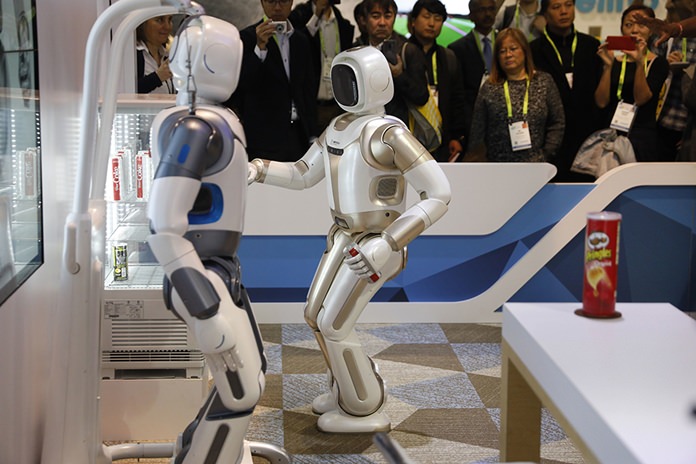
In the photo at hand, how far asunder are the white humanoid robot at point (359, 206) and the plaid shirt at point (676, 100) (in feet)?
10.6

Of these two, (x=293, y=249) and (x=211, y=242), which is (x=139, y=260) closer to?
(x=211, y=242)

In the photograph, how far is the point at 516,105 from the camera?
19.5ft

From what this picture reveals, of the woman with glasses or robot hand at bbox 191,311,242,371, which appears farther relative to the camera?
the woman with glasses

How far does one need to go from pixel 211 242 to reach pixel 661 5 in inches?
194

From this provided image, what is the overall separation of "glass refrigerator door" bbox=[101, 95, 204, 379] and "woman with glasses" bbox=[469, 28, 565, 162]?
2.50m

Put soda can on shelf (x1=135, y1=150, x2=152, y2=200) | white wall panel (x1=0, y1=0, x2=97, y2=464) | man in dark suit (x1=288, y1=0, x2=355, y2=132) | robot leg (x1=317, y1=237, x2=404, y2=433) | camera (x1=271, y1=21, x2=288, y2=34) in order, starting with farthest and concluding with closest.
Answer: man in dark suit (x1=288, y1=0, x2=355, y2=132) < camera (x1=271, y1=21, x2=288, y2=34) < soda can on shelf (x1=135, y1=150, x2=152, y2=200) < robot leg (x1=317, y1=237, x2=404, y2=433) < white wall panel (x1=0, y1=0, x2=97, y2=464)

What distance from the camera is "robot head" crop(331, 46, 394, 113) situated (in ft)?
12.1

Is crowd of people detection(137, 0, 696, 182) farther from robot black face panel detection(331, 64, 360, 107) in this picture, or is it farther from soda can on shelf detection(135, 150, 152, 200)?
robot black face panel detection(331, 64, 360, 107)

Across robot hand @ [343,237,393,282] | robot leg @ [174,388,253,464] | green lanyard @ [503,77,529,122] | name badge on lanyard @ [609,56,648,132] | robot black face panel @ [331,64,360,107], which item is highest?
robot black face panel @ [331,64,360,107]

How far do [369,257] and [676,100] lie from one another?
3.64 m

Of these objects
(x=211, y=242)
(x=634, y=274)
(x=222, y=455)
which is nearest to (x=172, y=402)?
(x=222, y=455)

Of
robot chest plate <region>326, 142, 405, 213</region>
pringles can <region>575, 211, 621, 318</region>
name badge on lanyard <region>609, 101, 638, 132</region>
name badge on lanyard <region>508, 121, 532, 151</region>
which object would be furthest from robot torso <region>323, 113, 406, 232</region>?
name badge on lanyard <region>609, 101, 638, 132</region>

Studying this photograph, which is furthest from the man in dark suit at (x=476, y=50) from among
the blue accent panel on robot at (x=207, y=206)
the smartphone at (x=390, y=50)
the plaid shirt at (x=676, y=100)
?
the blue accent panel on robot at (x=207, y=206)

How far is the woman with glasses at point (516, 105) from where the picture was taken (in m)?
5.93
